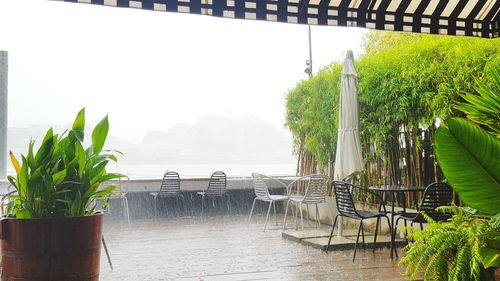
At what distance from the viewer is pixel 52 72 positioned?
1214 inches

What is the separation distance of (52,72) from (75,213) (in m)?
30.4

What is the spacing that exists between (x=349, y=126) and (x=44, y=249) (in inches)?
184

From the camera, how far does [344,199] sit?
5.65 m

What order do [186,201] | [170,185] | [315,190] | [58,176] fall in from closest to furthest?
[58,176] < [315,190] < [170,185] < [186,201]

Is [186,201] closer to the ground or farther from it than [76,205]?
closer to the ground

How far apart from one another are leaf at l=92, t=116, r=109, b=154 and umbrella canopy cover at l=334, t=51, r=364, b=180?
13.6 ft

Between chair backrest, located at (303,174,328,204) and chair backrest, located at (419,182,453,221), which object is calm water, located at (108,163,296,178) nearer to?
chair backrest, located at (303,174,328,204)

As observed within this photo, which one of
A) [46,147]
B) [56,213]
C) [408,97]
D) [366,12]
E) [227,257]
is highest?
[366,12]

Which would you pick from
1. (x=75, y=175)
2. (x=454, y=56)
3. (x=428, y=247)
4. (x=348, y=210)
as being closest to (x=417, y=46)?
(x=454, y=56)

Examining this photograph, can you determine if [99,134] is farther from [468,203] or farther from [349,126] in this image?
[349,126]

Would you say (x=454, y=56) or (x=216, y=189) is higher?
(x=454, y=56)

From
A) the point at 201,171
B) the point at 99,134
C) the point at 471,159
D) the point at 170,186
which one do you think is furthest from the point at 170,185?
the point at 201,171

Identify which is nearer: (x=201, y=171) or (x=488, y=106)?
(x=488, y=106)

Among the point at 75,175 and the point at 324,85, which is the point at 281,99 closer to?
A: the point at 324,85
